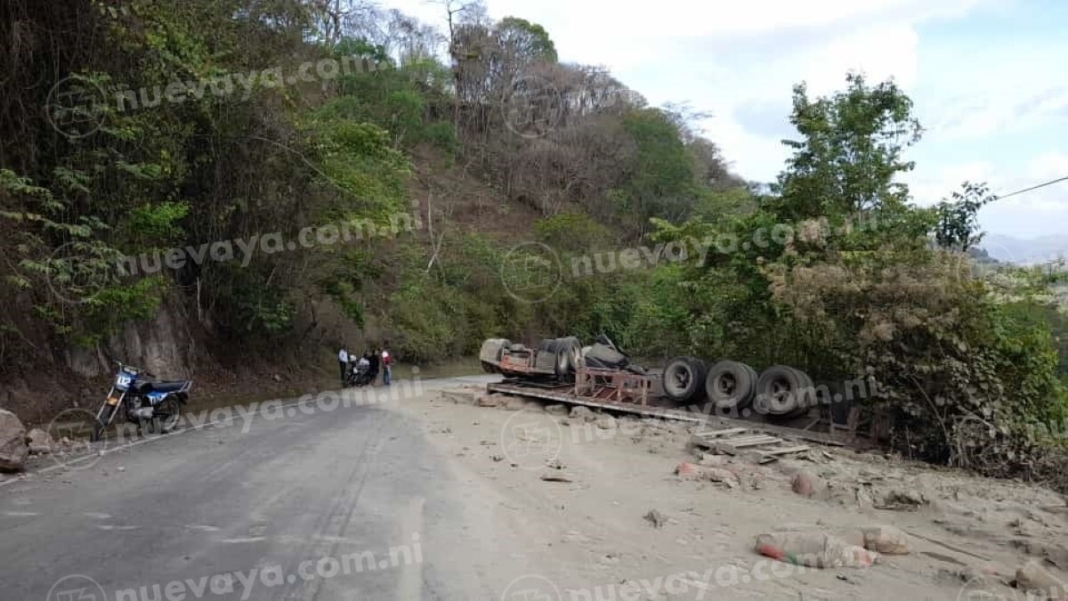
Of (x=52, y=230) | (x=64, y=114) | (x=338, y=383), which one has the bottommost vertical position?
(x=338, y=383)

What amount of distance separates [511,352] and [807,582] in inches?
615

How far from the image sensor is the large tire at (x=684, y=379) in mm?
17672

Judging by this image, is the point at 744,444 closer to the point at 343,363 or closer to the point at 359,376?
the point at 343,363

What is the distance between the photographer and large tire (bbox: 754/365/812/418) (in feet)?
51.8

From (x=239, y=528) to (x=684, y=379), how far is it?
12570mm

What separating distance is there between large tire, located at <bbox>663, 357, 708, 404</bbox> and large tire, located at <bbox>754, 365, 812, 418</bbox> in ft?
5.38

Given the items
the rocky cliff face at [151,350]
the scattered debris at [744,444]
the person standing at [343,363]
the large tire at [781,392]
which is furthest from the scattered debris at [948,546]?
the person standing at [343,363]

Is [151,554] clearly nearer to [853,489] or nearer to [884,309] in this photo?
[853,489]

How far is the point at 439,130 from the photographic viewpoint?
58.6 m

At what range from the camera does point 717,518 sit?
9000mm

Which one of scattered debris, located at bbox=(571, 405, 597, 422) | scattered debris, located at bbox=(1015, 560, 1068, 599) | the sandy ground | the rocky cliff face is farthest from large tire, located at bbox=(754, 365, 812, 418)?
the rocky cliff face

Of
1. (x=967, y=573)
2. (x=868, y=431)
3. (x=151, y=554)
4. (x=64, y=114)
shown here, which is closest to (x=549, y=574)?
(x=151, y=554)

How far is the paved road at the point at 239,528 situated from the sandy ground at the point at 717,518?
0.73 meters

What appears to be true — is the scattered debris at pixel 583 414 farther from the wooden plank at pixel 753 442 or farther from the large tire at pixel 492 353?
the wooden plank at pixel 753 442
